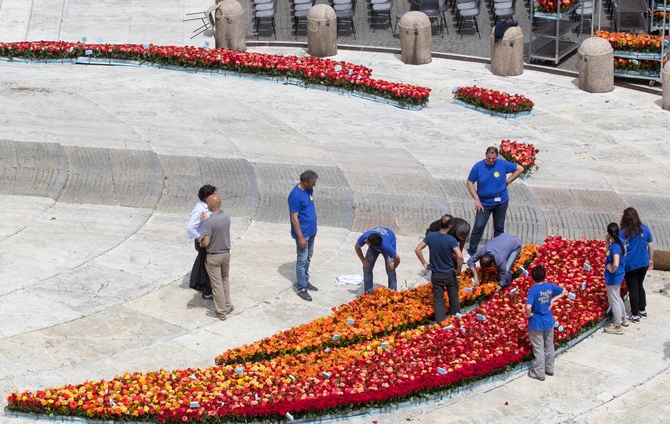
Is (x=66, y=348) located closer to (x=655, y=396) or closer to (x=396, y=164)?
(x=655, y=396)

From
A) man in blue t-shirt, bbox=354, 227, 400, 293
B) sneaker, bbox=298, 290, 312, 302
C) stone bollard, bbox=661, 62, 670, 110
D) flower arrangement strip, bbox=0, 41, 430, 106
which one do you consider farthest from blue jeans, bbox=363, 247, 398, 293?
stone bollard, bbox=661, 62, 670, 110

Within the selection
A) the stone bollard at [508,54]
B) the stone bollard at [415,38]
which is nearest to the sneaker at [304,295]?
the stone bollard at [508,54]

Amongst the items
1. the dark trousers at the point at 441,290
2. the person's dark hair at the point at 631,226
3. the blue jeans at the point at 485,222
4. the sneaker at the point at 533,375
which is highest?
the person's dark hair at the point at 631,226

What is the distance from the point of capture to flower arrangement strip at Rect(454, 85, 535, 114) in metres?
24.0

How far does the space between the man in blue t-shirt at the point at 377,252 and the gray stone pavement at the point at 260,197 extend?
502 millimetres

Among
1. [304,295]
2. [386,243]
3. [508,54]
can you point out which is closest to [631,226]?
[386,243]

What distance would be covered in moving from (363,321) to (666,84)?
11.9 metres

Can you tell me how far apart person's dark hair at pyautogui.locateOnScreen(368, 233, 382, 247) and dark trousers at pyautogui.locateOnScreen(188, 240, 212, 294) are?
2080 mm

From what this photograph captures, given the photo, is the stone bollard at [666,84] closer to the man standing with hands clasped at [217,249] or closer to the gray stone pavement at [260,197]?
the gray stone pavement at [260,197]

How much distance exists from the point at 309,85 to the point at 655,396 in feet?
44.1

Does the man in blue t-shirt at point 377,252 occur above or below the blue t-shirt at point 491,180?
below

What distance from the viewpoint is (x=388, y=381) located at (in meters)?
13.5

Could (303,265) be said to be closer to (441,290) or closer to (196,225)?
(196,225)

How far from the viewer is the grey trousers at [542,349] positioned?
14.0m
